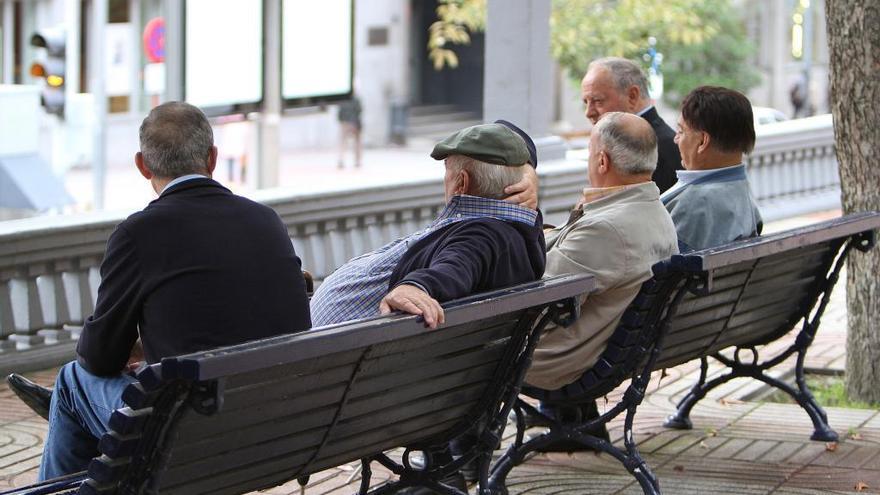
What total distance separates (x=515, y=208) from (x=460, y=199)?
16cm

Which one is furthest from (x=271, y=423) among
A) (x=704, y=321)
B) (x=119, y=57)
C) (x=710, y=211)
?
(x=119, y=57)

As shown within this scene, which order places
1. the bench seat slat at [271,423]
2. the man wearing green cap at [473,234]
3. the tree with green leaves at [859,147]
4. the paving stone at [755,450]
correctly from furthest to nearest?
the tree with green leaves at [859,147] → the paving stone at [755,450] → the man wearing green cap at [473,234] → the bench seat slat at [271,423]

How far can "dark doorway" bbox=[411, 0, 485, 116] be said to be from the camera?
137ft

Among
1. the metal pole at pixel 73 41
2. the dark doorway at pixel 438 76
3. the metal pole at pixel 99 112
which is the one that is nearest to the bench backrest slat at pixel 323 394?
the metal pole at pixel 99 112

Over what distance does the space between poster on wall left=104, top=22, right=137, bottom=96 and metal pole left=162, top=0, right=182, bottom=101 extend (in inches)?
711

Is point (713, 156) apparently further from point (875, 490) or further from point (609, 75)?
point (875, 490)

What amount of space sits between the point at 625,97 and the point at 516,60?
3.62m

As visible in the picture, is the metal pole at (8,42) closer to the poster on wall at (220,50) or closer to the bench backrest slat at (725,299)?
the poster on wall at (220,50)

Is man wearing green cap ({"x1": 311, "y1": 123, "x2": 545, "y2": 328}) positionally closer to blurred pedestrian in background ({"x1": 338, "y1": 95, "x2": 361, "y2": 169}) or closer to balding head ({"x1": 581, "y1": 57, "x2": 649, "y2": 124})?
balding head ({"x1": 581, "y1": 57, "x2": 649, "y2": 124})

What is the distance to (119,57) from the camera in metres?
33.7

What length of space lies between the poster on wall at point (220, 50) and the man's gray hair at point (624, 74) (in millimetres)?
8877

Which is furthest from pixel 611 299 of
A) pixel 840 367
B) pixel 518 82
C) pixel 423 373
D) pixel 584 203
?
pixel 518 82

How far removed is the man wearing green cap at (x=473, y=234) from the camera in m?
4.61

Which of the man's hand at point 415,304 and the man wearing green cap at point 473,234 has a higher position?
the man wearing green cap at point 473,234
